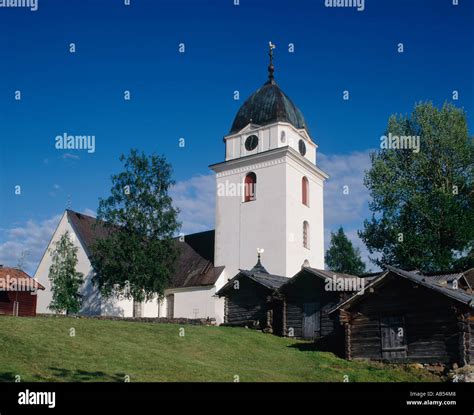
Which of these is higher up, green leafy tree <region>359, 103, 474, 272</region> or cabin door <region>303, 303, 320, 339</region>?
green leafy tree <region>359, 103, 474, 272</region>

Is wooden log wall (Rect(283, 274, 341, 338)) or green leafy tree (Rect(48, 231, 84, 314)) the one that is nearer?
wooden log wall (Rect(283, 274, 341, 338))

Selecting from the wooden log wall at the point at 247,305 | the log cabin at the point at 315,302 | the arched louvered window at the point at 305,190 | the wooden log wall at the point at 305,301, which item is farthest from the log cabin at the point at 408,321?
the arched louvered window at the point at 305,190

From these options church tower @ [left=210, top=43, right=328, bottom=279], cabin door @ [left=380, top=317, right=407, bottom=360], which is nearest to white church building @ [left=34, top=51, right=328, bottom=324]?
church tower @ [left=210, top=43, right=328, bottom=279]

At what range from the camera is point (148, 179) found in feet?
148

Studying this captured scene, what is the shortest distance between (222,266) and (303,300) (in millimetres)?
14667

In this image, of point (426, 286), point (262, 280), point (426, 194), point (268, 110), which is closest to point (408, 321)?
point (426, 286)

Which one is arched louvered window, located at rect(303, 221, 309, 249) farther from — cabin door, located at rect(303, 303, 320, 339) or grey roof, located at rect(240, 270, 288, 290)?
cabin door, located at rect(303, 303, 320, 339)

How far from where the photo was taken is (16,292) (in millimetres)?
39969

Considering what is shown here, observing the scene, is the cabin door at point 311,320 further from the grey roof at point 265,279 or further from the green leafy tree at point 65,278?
the green leafy tree at point 65,278

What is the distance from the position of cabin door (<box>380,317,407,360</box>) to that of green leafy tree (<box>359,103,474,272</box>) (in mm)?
16938

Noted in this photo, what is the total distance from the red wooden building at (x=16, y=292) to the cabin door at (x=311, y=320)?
55.5ft

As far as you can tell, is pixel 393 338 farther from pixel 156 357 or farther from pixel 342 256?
pixel 342 256

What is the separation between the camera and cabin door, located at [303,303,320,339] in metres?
36.5
